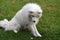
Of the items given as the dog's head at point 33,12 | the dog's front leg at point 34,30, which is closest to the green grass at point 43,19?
the dog's front leg at point 34,30

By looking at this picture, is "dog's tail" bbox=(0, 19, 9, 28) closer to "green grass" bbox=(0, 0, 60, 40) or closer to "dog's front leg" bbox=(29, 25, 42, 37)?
"green grass" bbox=(0, 0, 60, 40)

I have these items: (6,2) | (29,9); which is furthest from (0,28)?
(6,2)

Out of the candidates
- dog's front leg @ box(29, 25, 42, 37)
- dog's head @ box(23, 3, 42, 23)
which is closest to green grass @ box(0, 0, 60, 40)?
dog's front leg @ box(29, 25, 42, 37)

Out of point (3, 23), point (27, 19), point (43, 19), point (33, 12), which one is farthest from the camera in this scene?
→ point (43, 19)

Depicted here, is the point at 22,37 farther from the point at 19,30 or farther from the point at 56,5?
the point at 56,5

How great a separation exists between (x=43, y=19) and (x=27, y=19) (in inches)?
60.2

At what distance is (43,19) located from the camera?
8.10 meters

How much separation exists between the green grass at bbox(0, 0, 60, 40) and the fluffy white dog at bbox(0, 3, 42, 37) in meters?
0.16

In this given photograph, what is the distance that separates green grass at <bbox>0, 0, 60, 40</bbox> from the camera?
6727 mm

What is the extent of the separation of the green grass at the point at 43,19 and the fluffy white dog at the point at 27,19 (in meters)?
0.16

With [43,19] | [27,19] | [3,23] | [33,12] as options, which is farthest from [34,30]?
[43,19]

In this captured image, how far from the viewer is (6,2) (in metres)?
9.59

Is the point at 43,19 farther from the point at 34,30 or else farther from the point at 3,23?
the point at 3,23

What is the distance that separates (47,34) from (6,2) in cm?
314
